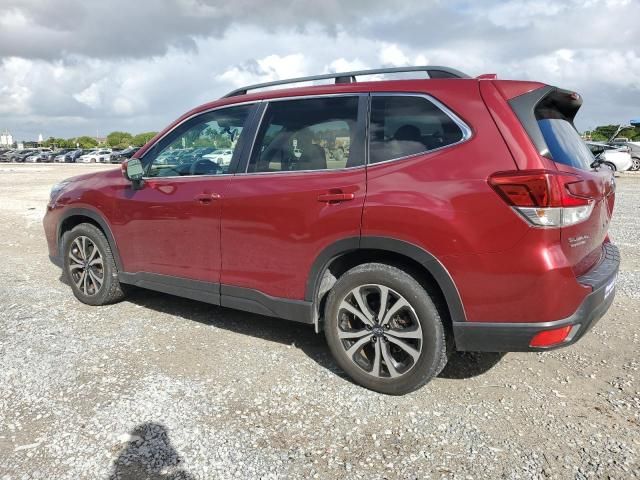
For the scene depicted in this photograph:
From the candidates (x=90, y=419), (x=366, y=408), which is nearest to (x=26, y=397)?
(x=90, y=419)


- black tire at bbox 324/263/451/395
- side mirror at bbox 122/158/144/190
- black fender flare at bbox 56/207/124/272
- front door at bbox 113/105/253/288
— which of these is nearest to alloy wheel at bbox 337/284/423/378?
black tire at bbox 324/263/451/395

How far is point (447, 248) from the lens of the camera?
2838mm

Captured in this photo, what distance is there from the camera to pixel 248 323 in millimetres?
4527

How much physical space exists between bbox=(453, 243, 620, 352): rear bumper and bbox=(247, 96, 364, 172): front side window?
120 centimetres

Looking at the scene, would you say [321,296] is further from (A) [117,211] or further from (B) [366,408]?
(A) [117,211]

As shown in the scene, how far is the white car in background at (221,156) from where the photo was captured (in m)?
3.84

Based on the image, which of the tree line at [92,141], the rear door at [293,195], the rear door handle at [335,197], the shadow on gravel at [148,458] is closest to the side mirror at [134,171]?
the rear door at [293,195]

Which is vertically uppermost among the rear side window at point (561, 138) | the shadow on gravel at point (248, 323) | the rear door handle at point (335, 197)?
the rear side window at point (561, 138)

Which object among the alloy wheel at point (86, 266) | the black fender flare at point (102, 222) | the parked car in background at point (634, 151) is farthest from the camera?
the parked car in background at point (634, 151)

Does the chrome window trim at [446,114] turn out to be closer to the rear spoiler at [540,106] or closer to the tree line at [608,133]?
the rear spoiler at [540,106]

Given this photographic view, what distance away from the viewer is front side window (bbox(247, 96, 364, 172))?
331 centimetres

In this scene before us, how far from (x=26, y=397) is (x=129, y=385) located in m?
0.61

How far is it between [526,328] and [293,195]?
1.61m

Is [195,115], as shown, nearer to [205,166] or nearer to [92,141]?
[205,166]
